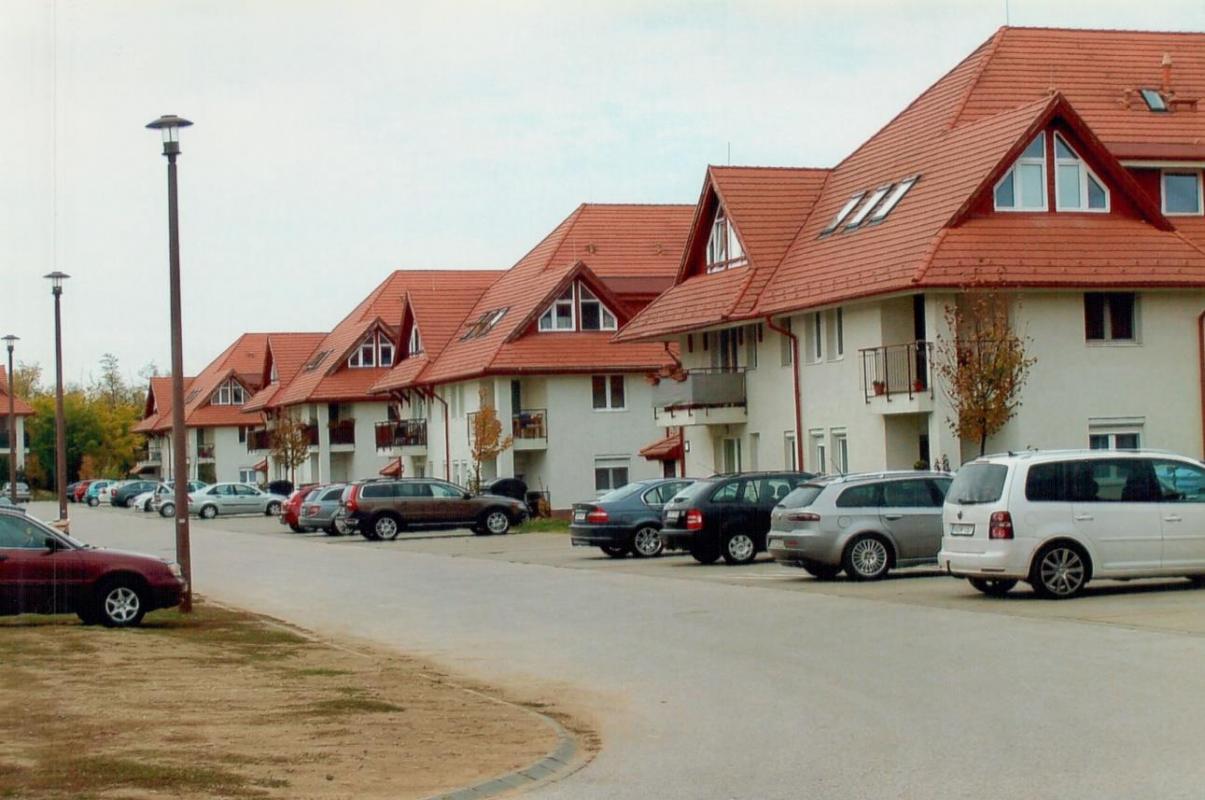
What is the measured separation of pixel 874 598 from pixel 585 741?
1168 centimetres

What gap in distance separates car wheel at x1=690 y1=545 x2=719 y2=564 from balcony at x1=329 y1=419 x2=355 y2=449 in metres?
62.6

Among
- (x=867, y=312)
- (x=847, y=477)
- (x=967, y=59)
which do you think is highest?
(x=967, y=59)

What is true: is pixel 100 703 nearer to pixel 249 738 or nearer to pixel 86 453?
pixel 249 738

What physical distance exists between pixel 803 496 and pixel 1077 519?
5.90 meters

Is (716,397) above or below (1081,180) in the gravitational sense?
below

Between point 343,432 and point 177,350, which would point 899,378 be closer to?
point 177,350

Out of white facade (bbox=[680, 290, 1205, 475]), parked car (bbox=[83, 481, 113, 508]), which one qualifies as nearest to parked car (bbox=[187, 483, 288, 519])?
parked car (bbox=[83, 481, 113, 508])

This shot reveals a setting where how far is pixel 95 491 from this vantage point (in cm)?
11044

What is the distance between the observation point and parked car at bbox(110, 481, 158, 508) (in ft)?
330

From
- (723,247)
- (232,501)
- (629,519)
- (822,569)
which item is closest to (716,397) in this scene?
(723,247)

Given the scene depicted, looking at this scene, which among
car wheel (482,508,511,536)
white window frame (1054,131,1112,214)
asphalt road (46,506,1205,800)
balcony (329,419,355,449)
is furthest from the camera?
balcony (329,419,355,449)

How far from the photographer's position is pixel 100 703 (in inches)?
542

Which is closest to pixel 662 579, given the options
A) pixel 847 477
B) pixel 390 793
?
pixel 847 477

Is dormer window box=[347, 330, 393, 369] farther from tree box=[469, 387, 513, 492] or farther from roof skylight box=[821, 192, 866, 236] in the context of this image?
roof skylight box=[821, 192, 866, 236]
